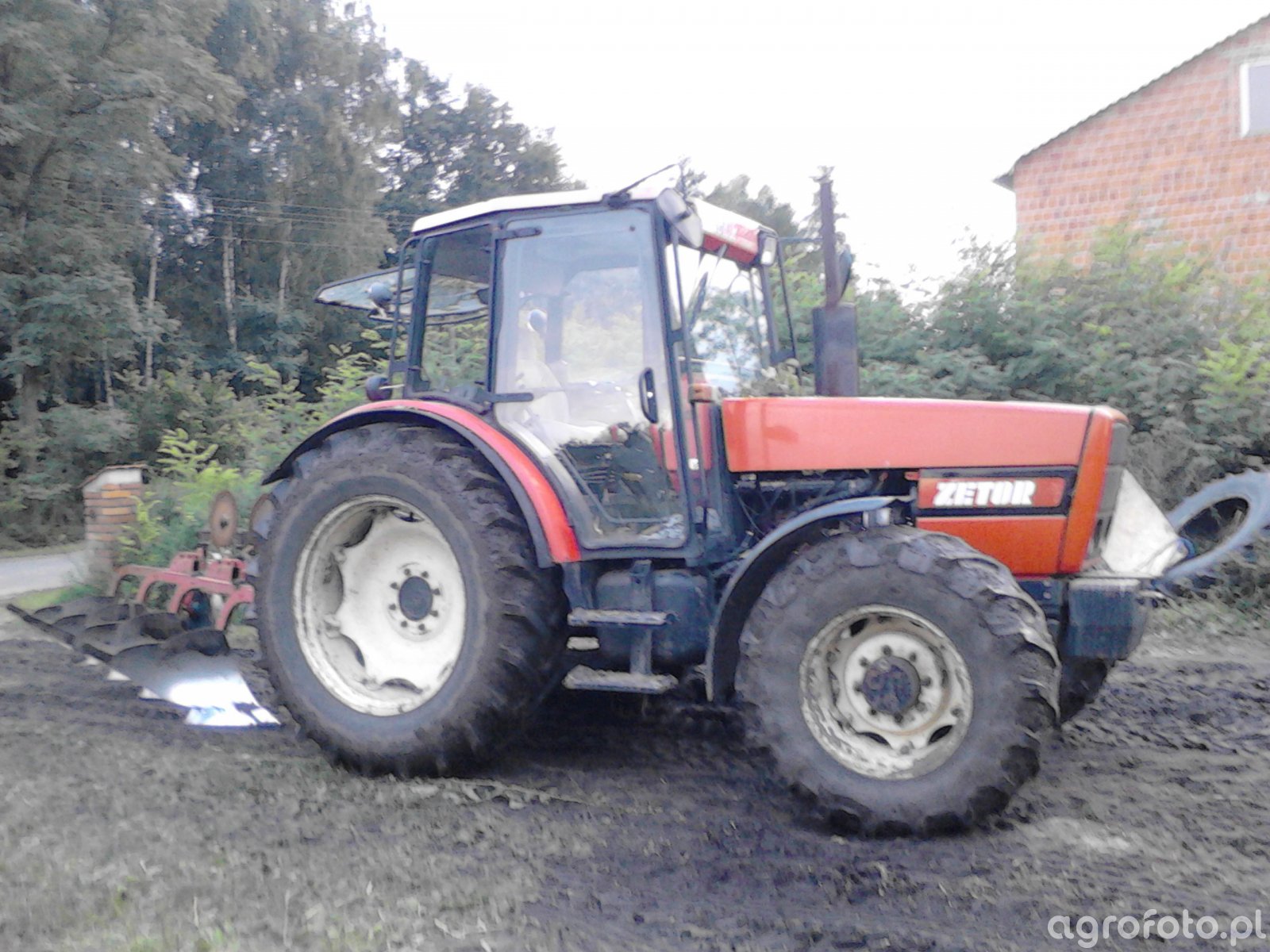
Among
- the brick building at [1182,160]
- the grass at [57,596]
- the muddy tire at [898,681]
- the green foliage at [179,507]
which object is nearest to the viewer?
the muddy tire at [898,681]

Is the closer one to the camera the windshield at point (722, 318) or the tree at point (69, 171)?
the windshield at point (722, 318)

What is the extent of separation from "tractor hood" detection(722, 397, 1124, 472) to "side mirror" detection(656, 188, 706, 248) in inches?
24.8

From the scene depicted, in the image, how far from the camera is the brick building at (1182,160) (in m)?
12.2

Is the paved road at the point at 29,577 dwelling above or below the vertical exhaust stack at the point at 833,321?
below

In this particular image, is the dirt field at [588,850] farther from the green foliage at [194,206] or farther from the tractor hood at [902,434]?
the green foliage at [194,206]

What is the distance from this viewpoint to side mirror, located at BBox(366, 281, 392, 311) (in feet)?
15.8

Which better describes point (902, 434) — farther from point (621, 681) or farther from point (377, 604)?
point (377, 604)

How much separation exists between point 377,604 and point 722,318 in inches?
69.2

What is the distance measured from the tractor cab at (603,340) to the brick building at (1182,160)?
28.4ft

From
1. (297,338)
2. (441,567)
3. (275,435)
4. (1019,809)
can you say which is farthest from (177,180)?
(1019,809)

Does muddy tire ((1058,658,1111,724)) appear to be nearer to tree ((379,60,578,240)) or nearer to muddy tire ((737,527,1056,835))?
muddy tire ((737,527,1056,835))

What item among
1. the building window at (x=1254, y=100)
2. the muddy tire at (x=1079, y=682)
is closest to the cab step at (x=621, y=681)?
the muddy tire at (x=1079, y=682)

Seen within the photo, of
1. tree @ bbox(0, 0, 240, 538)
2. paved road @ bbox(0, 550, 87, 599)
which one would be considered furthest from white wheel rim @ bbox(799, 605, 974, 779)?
tree @ bbox(0, 0, 240, 538)

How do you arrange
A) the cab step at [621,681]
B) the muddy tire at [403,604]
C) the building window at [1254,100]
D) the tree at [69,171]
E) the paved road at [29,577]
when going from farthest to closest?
the tree at [69,171]
the building window at [1254,100]
the paved road at [29,577]
the muddy tire at [403,604]
the cab step at [621,681]
